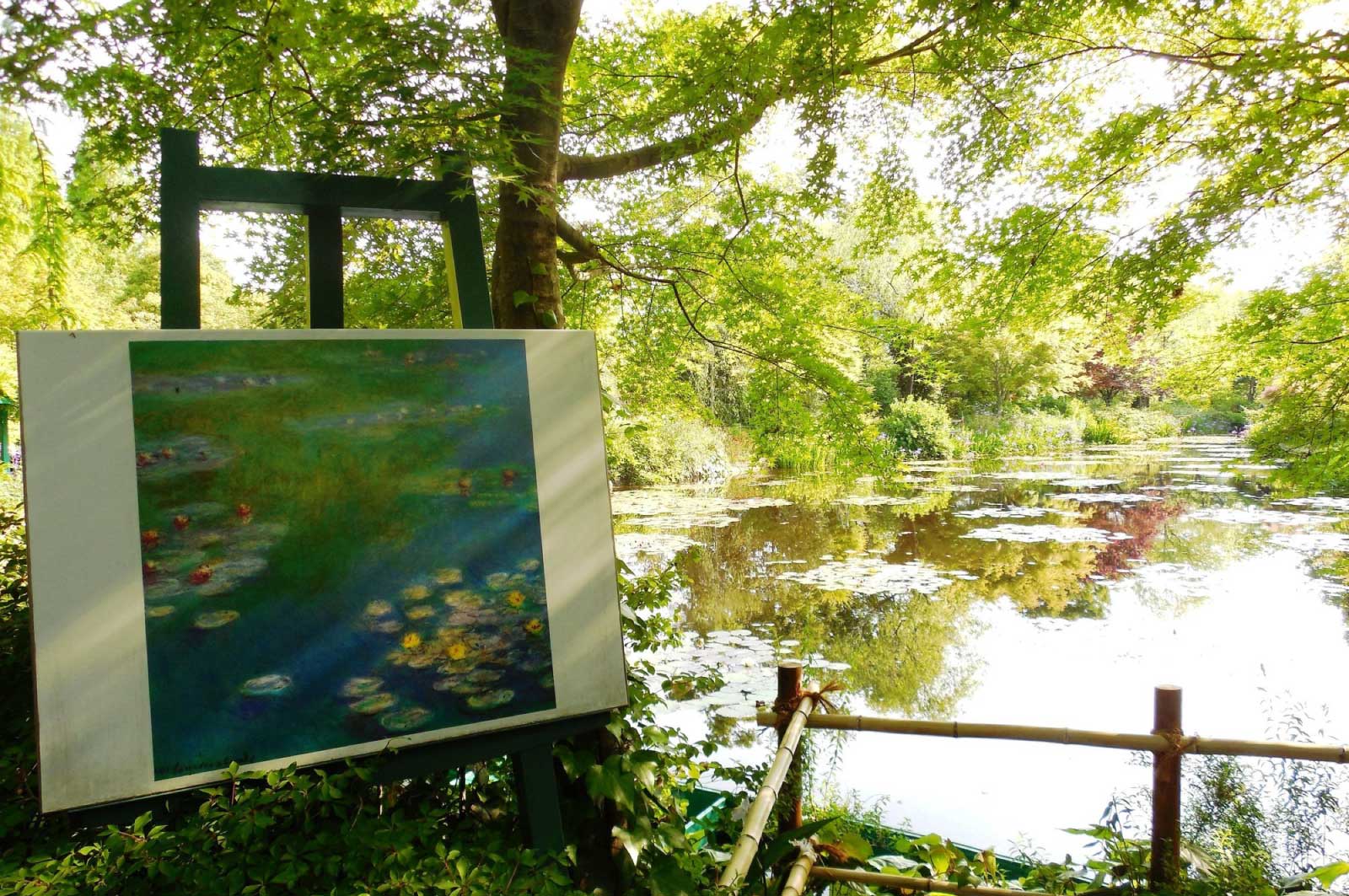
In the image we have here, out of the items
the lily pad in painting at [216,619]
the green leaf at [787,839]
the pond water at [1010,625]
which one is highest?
the lily pad in painting at [216,619]

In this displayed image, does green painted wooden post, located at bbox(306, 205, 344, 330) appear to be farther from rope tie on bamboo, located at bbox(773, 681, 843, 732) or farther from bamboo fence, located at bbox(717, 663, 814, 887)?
rope tie on bamboo, located at bbox(773, 681, 843, 732)

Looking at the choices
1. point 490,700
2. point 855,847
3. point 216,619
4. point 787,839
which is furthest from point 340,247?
point 855,847

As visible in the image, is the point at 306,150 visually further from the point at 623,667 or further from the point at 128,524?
the point at 623,667

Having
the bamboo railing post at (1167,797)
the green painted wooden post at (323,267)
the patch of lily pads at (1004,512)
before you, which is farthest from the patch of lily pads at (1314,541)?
the green painted wooden post at (323,267)

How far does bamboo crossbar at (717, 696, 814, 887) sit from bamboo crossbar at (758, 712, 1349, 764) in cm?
5

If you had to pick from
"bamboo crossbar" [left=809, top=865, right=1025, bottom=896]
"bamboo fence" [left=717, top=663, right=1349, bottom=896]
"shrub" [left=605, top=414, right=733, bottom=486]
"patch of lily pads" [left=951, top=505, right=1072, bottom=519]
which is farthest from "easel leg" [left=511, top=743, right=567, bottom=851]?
"shrub" [left=605, top=414, right=733, bottom=486]

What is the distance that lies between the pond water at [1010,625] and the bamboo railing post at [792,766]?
50cm

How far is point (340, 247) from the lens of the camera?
1324 mm

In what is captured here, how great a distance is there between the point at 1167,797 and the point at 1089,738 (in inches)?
9.0

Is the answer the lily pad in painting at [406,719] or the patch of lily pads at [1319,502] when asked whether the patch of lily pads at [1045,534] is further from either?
the lily pad in painting at [406,719]

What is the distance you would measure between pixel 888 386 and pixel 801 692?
12.9 m

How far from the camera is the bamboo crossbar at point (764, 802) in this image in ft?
4.36

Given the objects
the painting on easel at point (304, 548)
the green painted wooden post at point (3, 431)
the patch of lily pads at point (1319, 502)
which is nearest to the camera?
the painting on easel at point (304, 548)

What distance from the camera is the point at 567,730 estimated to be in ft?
4.08
